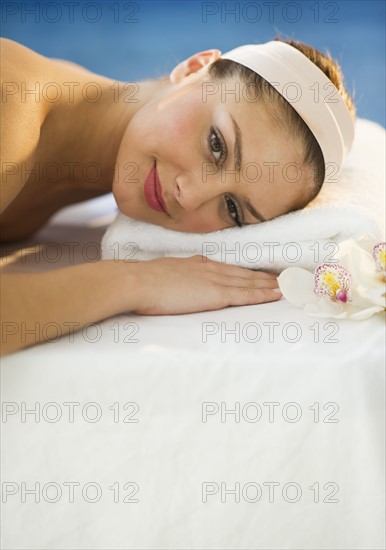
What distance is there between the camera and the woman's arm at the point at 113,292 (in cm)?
111

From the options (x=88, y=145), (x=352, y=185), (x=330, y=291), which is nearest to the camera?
(x=330, y=291)

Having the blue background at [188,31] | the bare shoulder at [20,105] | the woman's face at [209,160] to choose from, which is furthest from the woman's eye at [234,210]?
the blue background at [188,31]

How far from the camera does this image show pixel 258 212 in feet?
4.83

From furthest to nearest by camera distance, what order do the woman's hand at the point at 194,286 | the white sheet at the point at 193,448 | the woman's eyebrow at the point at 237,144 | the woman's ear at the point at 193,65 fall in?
the woman's ear at the point at 193,65 < the woman's eyebrow at the point at 237,144 < the woman's hand at the point at 194,286 < the white sheet at the point at 193,448

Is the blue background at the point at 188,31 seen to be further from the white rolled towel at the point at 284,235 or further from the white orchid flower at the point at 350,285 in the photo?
the white orchid flower at the point at 350,285

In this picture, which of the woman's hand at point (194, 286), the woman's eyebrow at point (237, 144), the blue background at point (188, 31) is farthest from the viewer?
the blue background at point (188, 31)

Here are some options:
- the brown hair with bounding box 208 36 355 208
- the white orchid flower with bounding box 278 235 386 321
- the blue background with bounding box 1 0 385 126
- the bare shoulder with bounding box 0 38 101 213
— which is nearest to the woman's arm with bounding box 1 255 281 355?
the white orchid flower with bounding box 278 235 386 321

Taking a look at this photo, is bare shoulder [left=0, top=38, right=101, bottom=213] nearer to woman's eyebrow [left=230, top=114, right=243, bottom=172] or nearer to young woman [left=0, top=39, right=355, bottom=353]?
young woman [left=0, top=39, right=355, bottom=353]

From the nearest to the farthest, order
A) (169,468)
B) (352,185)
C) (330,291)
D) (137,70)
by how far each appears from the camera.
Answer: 1. (169,468)
2. (330,291)
3. (352,185)
4. (137,70)

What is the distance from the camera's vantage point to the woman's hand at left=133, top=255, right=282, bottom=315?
125cm

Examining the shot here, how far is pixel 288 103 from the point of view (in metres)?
1.43

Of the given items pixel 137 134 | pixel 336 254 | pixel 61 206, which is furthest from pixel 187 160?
pixel 61 206

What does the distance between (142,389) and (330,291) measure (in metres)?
0.33

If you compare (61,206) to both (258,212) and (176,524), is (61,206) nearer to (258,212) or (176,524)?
(258,212)
